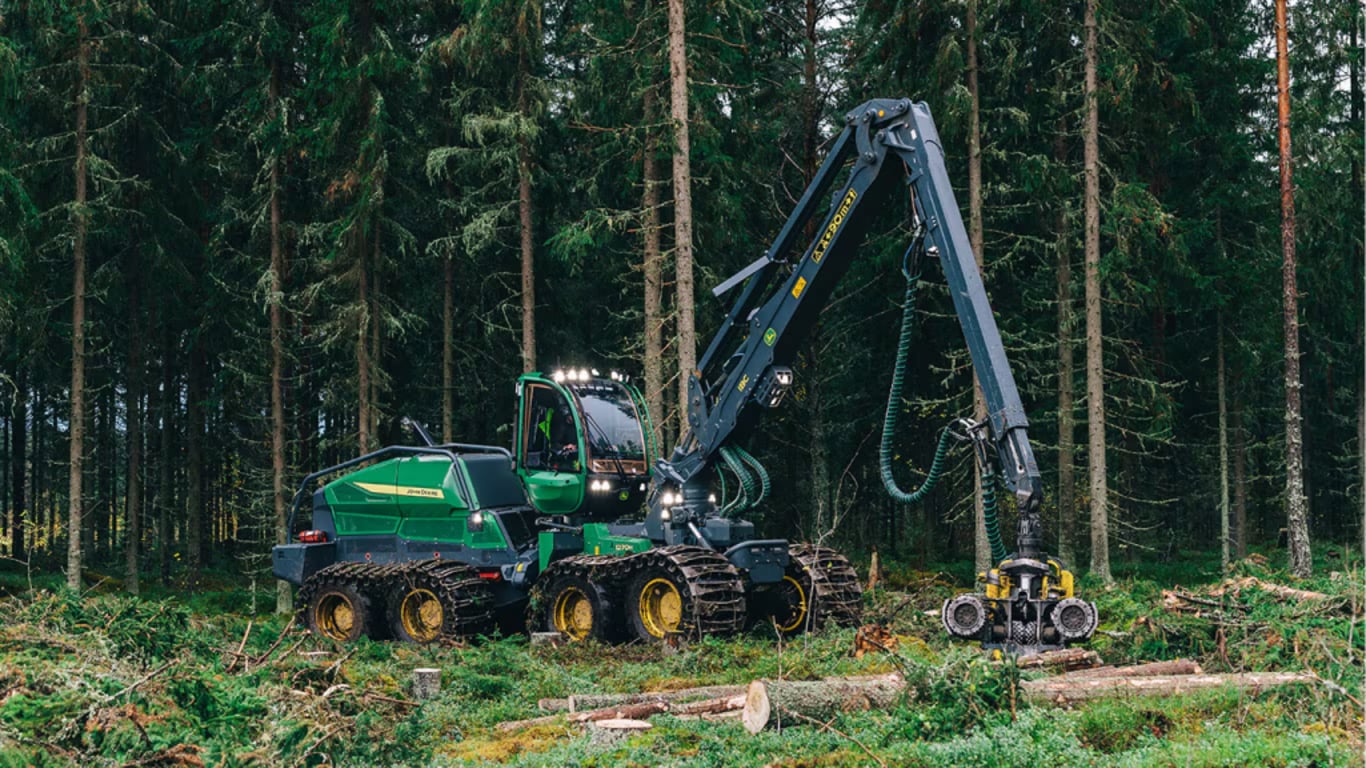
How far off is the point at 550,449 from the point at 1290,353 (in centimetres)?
1290

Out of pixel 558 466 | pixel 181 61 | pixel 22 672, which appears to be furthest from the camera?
pixel 181 61

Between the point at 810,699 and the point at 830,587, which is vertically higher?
the point at 830,587

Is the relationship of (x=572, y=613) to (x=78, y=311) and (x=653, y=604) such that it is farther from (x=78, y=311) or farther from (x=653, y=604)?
(x=78, y=311)

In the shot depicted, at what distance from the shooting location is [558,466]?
1627 cm

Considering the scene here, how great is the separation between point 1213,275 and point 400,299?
1719 cm

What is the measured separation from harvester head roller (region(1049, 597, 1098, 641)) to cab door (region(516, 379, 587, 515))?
24.3ft

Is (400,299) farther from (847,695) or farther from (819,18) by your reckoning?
(847,695)

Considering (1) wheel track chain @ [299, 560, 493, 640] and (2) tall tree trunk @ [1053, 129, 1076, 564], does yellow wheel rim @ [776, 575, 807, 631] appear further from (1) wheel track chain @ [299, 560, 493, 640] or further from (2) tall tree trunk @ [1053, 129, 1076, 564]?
(2) tall tree trunk @ [1053, 129, 1076, 564]

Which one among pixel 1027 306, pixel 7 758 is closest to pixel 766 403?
pixel 7 758

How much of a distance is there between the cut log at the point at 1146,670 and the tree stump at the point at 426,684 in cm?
579

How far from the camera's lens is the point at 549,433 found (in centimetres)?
1641

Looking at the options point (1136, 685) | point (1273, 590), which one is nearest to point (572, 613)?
point (1136, 685)

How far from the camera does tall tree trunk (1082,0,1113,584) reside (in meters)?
20.1

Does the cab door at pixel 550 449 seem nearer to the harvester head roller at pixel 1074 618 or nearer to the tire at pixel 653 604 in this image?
the tire at pixel 653 604
